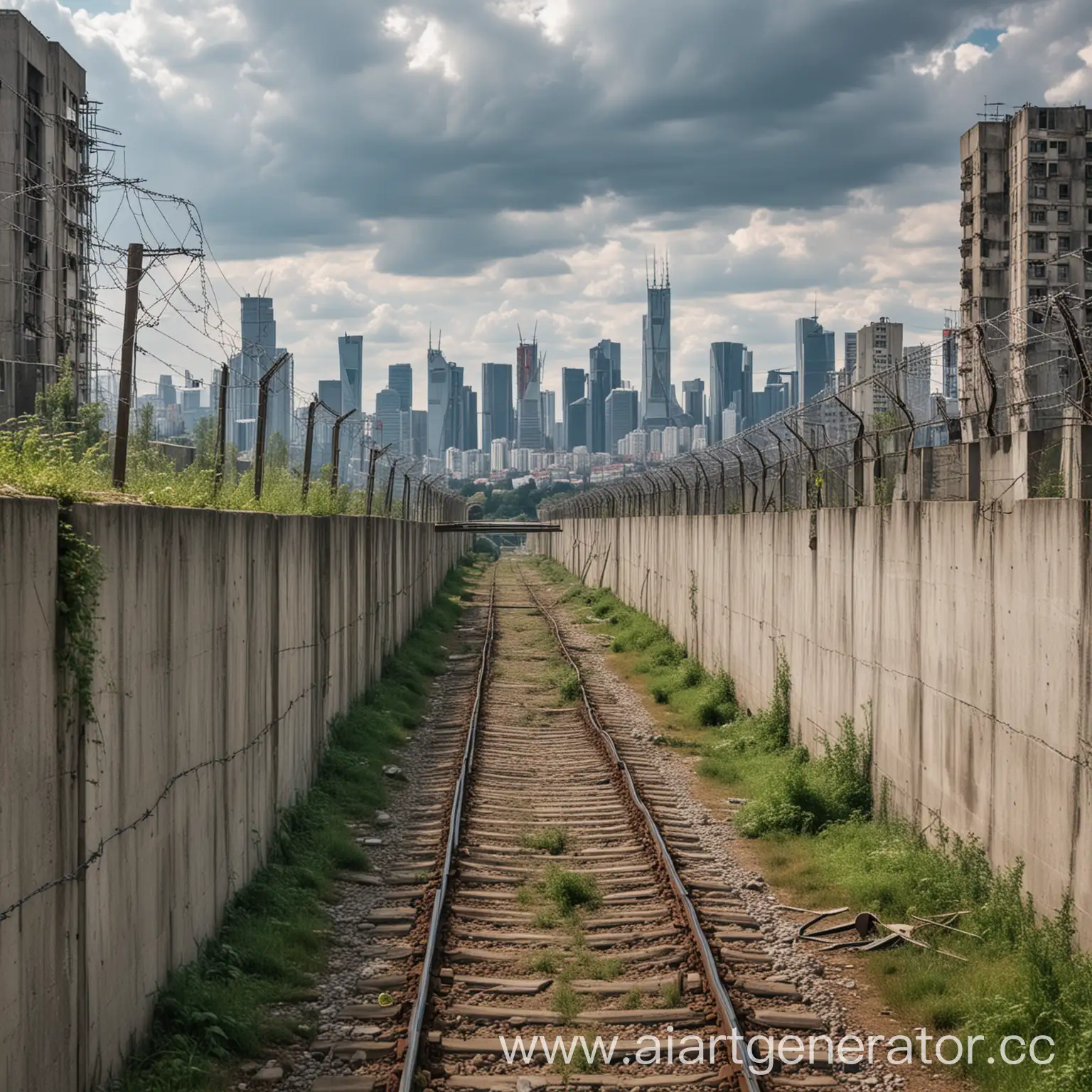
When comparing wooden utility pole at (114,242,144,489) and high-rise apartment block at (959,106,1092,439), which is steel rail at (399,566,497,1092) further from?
high-rise apartment block at (959,106,1092,439)

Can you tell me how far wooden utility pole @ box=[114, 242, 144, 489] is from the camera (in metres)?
7.90

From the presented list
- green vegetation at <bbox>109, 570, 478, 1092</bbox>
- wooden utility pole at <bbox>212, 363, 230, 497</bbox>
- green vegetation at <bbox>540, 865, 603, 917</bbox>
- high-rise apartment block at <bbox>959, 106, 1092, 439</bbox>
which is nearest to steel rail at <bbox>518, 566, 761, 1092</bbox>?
green vegetation at <bbox>540, 865, 603, 917</bbox>

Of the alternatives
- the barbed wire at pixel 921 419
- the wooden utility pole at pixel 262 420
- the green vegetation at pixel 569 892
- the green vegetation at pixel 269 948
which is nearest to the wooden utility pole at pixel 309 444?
the wooden utility pole at pixel 262 420

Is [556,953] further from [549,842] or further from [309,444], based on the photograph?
[309,444]

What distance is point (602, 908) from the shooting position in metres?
9.62

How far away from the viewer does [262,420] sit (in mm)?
12648

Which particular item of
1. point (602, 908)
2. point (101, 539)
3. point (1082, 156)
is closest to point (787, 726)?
point (602, 908)

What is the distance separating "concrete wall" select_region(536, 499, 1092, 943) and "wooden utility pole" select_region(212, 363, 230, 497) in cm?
610

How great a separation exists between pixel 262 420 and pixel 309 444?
328cm

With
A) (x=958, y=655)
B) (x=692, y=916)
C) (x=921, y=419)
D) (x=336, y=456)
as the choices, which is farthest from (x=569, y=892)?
(x=336, y=456)

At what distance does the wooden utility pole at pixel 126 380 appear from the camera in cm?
790

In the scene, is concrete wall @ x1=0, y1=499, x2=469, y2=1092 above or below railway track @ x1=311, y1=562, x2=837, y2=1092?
above

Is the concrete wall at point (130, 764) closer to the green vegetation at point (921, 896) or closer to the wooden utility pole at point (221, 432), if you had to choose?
the wooden utility pole at point (221, 432)

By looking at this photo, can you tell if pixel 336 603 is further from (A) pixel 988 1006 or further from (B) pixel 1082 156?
(B) pixel 1082 156
